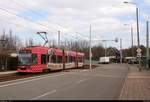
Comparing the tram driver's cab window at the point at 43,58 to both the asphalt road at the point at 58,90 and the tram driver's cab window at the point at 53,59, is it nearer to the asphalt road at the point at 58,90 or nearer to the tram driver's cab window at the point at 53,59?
the tram driver's cab window at the point at 53,59

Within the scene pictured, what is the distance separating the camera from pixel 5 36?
98312 millimetres

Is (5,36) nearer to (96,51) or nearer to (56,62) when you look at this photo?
(56,62)

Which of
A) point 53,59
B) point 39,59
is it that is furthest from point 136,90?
point 53,59

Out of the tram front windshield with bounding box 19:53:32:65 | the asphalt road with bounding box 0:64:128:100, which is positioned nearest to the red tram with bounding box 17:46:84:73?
the tram front windshield with bounding box 19:53:32:65

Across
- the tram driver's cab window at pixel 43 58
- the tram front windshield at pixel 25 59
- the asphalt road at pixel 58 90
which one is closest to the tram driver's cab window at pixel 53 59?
the tram driver's cab window at pixel 43 58

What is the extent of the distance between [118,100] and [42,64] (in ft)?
83.6

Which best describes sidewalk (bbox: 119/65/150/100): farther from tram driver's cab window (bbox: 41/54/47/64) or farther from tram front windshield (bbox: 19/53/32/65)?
tram driver's cab window (bbox: 41/54/47/64)

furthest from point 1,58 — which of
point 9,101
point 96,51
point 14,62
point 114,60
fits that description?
point 96,51

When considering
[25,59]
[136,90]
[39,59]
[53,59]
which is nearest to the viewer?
[136,90]

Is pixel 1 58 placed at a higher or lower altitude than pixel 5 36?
lower

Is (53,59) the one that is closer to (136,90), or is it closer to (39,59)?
(39,59)

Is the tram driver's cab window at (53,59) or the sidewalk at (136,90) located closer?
the sidewalk at (136,90)

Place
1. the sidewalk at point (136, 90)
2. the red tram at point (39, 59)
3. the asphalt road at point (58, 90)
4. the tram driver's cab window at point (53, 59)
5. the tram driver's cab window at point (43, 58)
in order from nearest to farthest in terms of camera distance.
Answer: the asphalt road at point (58, 90) → the sidewalk at point (136, 90) → the red tram at point (39, 59) → the tram driver's cab window at point (43, 58) → the tram driver's cab window at point (53, 59)

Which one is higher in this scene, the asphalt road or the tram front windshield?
the tram front windshield
